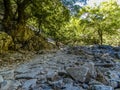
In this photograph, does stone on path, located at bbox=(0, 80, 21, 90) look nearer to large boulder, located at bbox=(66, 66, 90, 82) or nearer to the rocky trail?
the rocky trail

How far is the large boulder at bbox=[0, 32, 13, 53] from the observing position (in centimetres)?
1419

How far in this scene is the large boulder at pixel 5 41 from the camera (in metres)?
14.2

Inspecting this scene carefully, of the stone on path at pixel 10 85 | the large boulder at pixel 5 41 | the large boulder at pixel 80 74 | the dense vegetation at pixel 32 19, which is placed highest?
the dense vegetation at pixel 32 19

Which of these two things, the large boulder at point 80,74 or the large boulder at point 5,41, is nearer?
the large boulder at point 80,74

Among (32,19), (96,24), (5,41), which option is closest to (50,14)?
(32,19)

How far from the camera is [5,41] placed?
14.6 metres

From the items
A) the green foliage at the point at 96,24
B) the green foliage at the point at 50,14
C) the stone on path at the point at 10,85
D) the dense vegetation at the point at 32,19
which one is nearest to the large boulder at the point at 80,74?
the stone on path at the point at 10,85

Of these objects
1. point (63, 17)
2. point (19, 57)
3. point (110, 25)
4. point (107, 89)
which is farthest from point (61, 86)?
point (110, 25)

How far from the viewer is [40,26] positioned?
20.9 meters

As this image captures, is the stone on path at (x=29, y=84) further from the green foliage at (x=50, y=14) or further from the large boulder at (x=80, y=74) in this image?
the green foliage at (x=50, y=14)

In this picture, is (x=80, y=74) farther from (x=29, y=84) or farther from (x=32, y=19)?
(x=32, y=19)

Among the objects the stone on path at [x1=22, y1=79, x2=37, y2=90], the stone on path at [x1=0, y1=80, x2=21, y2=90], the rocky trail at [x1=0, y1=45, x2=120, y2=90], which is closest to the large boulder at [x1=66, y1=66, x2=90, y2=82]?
the rocky trail at [x1=0, y1=45, x2=120, y2=90]

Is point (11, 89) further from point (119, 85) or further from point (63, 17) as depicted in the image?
point (63, 17)

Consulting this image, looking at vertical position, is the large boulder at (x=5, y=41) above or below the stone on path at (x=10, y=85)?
above
